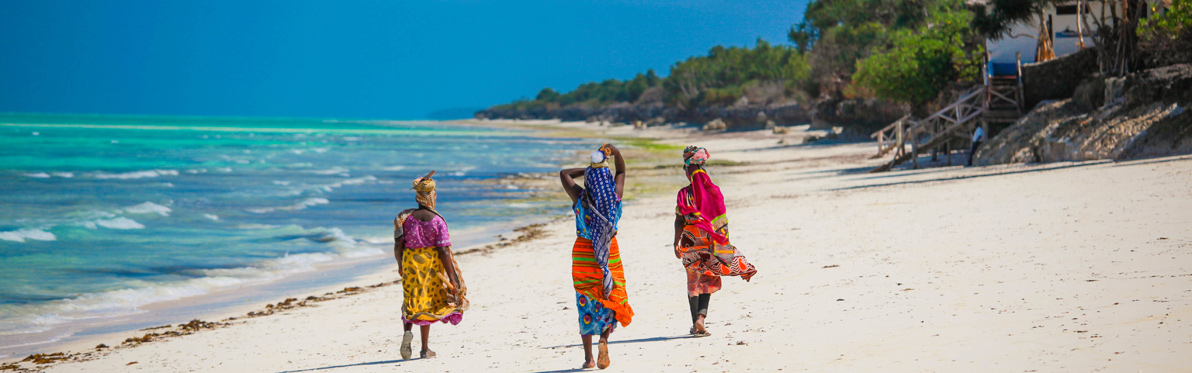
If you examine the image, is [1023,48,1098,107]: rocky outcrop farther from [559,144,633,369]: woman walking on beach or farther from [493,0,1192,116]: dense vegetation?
[559,144,633,369]: woman walking on beach

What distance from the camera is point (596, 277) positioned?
5.37 meters

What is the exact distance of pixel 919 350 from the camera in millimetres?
5152

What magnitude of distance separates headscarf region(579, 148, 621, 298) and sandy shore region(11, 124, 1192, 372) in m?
0.82

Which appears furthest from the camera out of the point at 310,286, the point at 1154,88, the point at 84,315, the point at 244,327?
the point at 1154,88

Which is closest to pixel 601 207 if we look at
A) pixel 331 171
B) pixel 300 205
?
pixel 300 205

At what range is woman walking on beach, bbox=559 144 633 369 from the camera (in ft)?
17.4

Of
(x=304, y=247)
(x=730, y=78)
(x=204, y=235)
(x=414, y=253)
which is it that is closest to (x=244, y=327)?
(x=414, y=253)

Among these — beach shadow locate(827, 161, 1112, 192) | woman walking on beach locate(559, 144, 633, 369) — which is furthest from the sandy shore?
beach shadow locate(827, 161, 1112, 192)

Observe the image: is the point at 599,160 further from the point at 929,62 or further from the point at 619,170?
the point at 929,62

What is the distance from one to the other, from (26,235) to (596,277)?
1503cm

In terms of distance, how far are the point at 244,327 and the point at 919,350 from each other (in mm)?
6523

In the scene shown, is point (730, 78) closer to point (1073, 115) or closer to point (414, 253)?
point (1073, 115)

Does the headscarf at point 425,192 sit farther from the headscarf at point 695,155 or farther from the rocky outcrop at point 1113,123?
the rocky outcrop at point 1113,123

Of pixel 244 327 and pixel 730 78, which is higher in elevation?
pixel 730 78
